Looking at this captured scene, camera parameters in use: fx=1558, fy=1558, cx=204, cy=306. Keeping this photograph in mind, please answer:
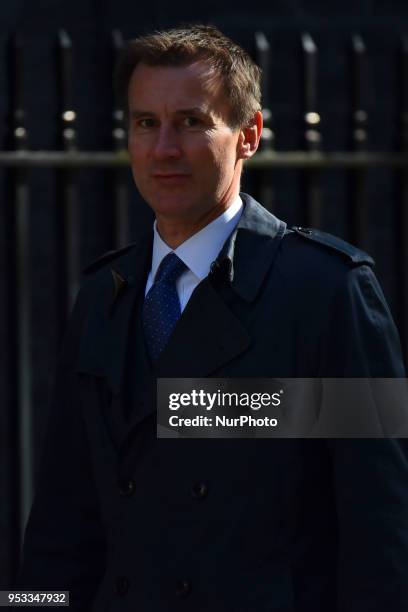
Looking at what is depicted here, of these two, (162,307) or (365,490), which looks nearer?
(365,490)

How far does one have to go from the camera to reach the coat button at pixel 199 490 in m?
2.83

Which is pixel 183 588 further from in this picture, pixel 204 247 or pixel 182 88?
pixel 182 88

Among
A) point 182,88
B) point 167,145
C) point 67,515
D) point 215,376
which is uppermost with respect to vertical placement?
point 182,88

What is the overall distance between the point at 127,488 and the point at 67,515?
25 centimetres

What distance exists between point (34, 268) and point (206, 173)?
280cm

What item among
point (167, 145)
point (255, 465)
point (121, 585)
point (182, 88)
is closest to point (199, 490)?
point (255, 465)

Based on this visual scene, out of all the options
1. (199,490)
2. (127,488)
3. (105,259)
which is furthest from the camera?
(105,259)

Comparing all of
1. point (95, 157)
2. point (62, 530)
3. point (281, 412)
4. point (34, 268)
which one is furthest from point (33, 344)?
point (281, 412)

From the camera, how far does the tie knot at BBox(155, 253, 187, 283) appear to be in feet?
9.83

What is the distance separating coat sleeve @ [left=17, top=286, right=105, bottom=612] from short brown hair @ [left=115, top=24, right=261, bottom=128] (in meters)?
0.58

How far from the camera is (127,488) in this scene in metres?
2.94

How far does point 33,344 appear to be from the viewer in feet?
18.6

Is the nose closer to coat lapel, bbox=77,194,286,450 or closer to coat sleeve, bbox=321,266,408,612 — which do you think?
coat lapel, bbox=77,194,286,450

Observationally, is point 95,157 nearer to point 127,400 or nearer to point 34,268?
point 34,268
